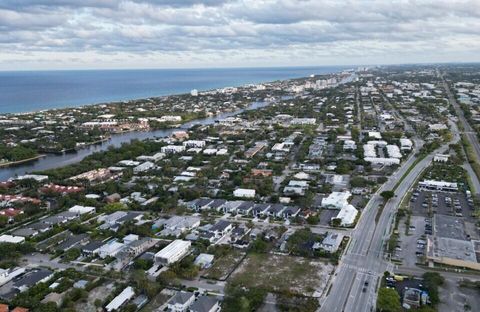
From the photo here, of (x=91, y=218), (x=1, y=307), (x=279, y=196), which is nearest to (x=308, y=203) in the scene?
(x=279, y=196)

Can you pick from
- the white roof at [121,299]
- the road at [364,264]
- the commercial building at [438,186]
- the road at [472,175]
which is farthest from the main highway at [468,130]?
the white roof at [121,299]

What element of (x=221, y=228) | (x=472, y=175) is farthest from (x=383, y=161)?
(x=221, y=228)

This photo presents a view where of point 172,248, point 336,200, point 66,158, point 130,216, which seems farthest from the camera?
point 66,158

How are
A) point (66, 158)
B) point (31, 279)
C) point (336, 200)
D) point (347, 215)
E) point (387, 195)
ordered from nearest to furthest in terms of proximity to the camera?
point (31, 279) → point (347, 215) → point (336, 200) → point (387, 195) → point (66, 158)

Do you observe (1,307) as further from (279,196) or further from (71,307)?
(279,196)

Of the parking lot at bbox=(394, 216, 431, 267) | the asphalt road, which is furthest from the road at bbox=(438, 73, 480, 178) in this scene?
the parking lot at bbox=(394, 216, 431, 267)

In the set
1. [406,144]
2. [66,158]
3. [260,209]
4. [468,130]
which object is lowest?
[66,158]

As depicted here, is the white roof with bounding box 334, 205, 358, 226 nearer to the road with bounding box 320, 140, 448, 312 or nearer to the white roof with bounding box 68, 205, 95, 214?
the road with bounding box 320, 140, 448, 312

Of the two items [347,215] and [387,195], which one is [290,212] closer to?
[347,215]
